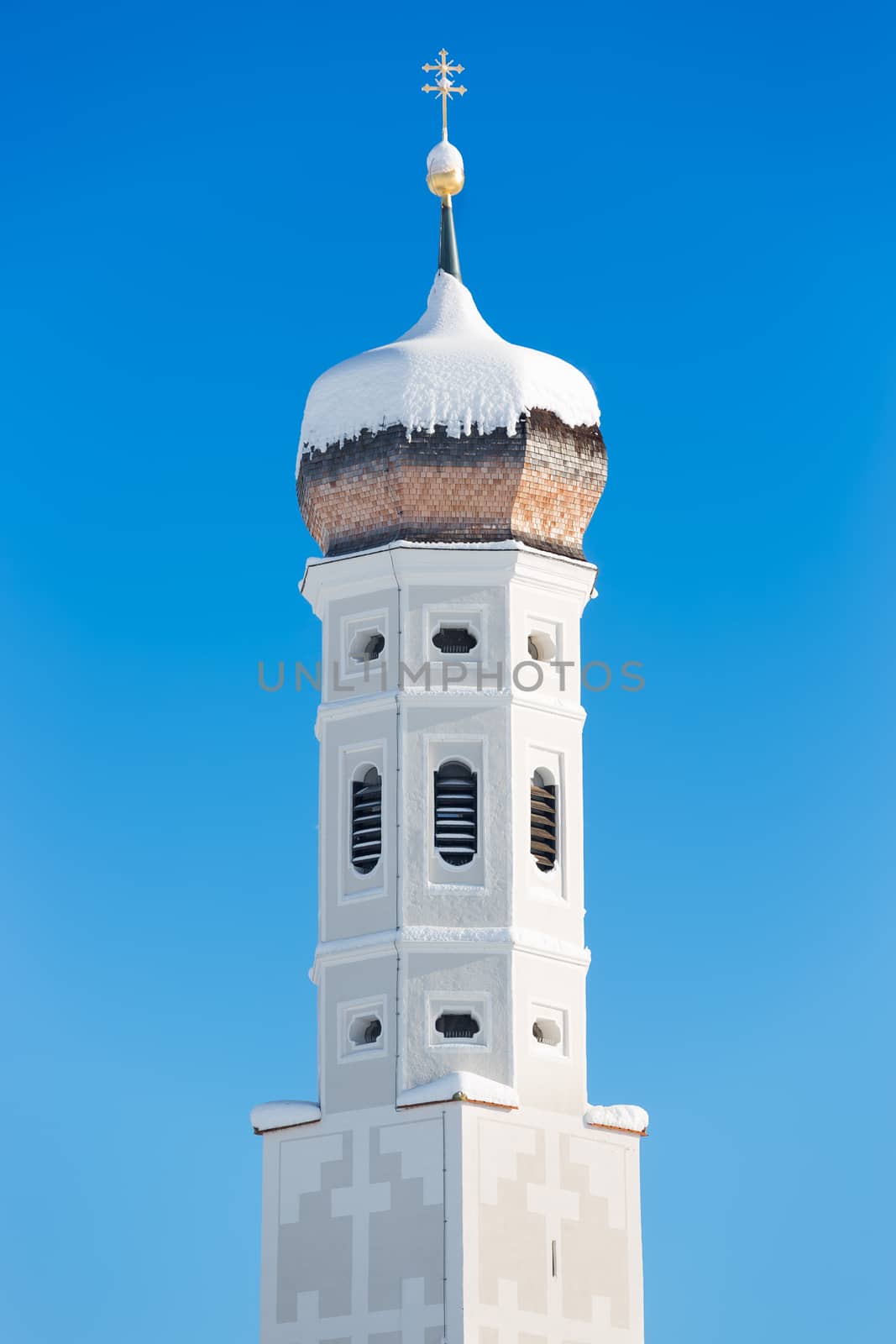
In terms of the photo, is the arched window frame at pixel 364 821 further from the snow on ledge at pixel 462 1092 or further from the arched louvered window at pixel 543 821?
the snow on ledge at pixel 462 1092

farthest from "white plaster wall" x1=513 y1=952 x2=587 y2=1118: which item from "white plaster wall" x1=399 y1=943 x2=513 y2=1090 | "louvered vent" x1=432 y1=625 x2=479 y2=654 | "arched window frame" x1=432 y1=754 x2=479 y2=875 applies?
"louvered vent" x1=432 y1=625 x2=479 y2=654

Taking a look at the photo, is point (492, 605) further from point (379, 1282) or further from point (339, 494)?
point (379, 1282)

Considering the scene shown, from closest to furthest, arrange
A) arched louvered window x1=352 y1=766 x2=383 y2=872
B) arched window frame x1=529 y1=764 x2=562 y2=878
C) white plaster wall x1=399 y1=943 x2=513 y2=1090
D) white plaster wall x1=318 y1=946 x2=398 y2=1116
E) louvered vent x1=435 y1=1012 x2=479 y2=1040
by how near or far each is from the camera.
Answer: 1. white plaster wall x1=399 y1=943 x2=513 y2=1090
2. white plaster wall x1=318 y1=946 x2=398 y2=1116
3. louvered vent x1=435 y1=1012 x2=479 y2=1040
4. arched louvered window x1=352 y1=766 x2=383 y2=872
5. arched window frame x1=529 y1=764 x2=562 y2=878

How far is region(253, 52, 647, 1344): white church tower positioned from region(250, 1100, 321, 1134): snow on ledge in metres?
0.04

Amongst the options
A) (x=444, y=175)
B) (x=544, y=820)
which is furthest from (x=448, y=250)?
(x=544, y=820)

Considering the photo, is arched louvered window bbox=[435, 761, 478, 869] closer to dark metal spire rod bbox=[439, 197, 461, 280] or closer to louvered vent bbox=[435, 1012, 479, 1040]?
louvered vent bbox=[435, 1012, 479, 1040]

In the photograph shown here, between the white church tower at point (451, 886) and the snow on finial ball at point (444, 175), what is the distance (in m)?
2.42

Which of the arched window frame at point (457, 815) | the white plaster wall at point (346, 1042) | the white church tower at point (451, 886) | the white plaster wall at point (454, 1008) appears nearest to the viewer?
the white church tower at point (451, 886)

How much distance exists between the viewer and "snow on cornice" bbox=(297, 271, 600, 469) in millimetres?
57969

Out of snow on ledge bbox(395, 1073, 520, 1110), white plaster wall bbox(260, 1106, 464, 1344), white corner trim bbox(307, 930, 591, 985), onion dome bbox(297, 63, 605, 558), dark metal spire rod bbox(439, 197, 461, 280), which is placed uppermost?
dark metal spire rod bbox(439, 197, 461, 280)

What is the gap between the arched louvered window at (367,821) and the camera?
5684 cm

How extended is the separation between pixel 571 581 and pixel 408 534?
2380mm

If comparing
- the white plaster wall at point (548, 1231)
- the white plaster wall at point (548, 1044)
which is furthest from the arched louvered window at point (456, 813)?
the white plaster wall at point (548, 1231)

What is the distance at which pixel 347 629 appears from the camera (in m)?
58.1
